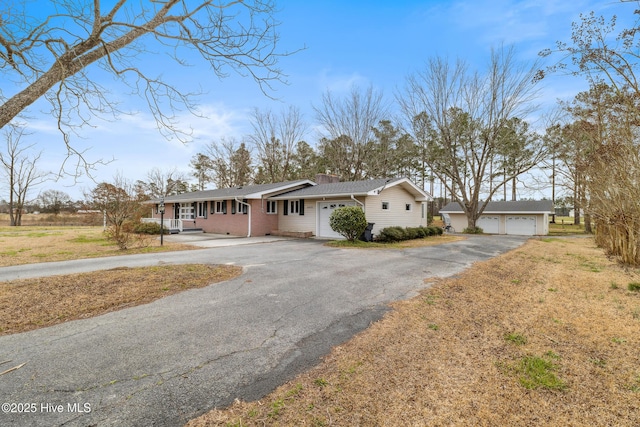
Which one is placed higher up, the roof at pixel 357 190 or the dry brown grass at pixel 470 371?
the roof at pixel 357 190

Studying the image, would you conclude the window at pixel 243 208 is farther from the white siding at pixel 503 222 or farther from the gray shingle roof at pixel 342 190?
the white siding at pixel 503 222

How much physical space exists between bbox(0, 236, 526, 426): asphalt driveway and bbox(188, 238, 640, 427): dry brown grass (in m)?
0.34

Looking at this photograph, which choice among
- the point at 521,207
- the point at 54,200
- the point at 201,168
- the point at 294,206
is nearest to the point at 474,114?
the point at 521,207

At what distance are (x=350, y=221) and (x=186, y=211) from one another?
15136 millimetres

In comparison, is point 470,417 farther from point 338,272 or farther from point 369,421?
point 338,272

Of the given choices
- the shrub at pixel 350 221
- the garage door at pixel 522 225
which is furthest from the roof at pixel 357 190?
the garage door at pixel 522 225

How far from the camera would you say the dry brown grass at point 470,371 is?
225 centimetres

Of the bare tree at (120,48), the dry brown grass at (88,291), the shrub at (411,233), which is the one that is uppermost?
the bare tree at (120,48)

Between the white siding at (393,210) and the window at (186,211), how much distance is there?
566 inches

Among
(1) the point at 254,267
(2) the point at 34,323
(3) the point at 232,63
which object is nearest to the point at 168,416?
(2) the point at 34,323

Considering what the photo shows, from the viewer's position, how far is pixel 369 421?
218cm

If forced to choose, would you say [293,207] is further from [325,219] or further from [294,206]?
[325,219]

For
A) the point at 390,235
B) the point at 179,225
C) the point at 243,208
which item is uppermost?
the point at 243,208

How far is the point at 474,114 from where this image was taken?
23.0m
